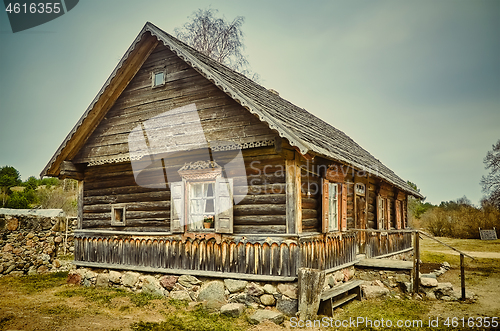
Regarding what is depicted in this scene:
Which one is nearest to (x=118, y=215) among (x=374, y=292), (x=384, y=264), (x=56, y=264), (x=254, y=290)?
(x=56, y=264)

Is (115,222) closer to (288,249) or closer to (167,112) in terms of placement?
(167,112)

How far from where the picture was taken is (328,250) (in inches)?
385

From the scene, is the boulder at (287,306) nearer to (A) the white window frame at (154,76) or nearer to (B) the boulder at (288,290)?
(B) the boulder at (288,290)

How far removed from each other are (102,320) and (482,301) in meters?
9.34

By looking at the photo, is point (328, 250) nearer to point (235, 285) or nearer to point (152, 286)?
point (235, 285)

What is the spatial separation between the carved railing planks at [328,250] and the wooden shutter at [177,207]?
325 cm

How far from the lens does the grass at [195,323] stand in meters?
7.39

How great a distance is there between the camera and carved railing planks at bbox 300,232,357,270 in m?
8.70

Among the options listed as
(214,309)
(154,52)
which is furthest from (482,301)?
(154,52)

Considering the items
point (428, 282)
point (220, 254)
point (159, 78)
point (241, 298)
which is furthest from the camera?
point (159, 78)

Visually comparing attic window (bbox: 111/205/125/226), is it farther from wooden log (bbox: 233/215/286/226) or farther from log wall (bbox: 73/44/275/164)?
wooden log (bbox: 233/215/286/226)

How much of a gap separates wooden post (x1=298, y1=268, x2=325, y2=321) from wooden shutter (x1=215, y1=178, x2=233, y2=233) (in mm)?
2115

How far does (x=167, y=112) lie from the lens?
34.6 ft

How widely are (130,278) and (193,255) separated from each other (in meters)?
2.37
